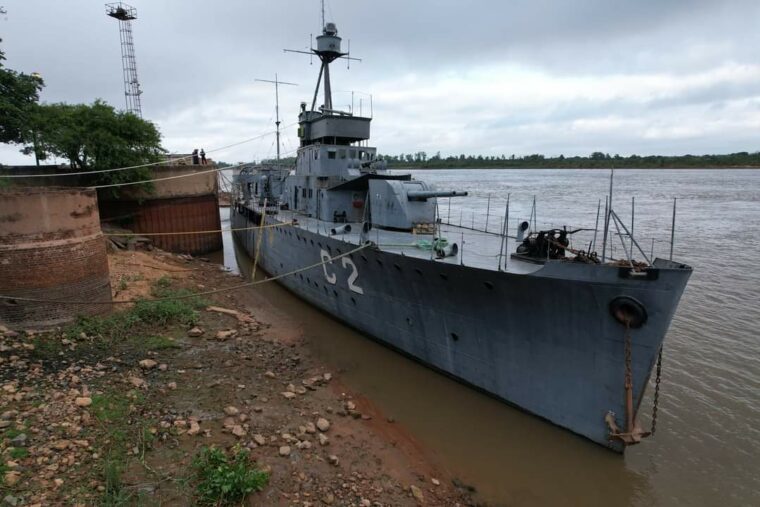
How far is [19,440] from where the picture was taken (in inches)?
231

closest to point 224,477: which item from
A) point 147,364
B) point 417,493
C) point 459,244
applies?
point 417,493

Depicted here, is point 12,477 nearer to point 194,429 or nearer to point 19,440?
point 19,440

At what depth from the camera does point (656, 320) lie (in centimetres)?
698

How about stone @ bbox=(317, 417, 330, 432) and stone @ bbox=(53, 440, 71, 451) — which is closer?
stone @ bbox=(53, 440, 71, 451)

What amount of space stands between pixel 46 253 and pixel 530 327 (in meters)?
11.0

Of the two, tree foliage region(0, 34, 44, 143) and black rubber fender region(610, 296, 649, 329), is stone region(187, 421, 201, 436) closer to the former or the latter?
black rubber fender region(610, 296, 649, 329)

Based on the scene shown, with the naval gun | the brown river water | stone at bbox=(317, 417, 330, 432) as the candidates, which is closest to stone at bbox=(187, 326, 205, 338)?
the brown river water

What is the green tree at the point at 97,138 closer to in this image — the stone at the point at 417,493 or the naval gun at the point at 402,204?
the naval gun at the point at 402,204

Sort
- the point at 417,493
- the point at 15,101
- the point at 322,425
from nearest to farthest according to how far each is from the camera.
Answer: the point at 417,493, the point at 322,425, the point at 15,101

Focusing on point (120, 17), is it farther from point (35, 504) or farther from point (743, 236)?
point (743, 236)

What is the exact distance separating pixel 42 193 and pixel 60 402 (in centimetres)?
511

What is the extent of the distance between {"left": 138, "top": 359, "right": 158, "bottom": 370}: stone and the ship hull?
5.51 m

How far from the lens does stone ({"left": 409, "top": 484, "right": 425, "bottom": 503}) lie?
6.50m

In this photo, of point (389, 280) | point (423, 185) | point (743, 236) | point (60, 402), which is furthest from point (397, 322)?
point (743, 236)
